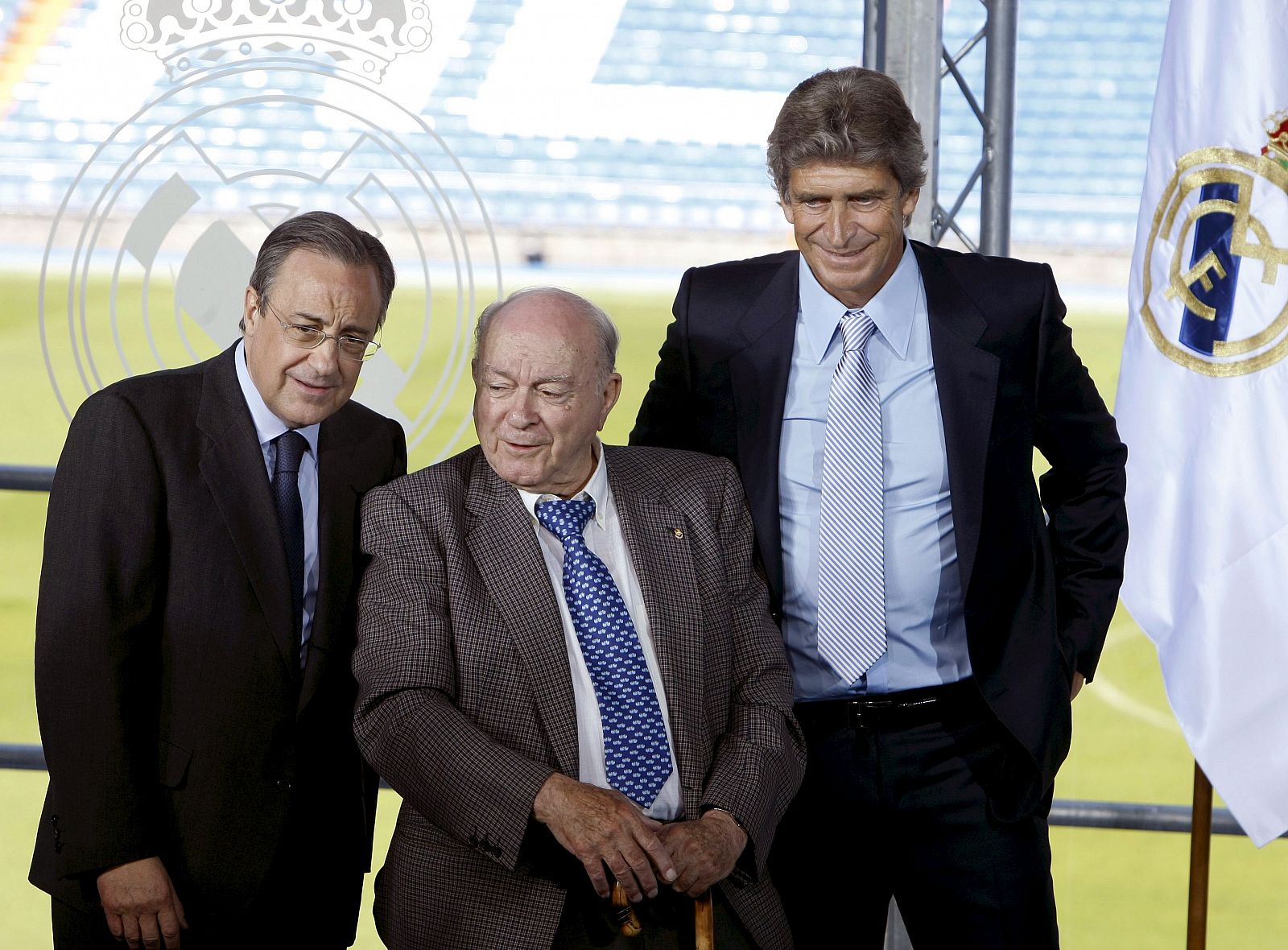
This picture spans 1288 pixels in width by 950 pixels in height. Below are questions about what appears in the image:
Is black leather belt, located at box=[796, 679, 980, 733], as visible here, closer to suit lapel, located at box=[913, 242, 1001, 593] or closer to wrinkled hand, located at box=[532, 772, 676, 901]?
suit lapel, located at box=[913, 242, 1001, 593]

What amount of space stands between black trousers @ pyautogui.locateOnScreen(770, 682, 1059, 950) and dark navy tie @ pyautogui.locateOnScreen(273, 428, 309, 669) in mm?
729

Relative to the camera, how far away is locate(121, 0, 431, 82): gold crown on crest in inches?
121

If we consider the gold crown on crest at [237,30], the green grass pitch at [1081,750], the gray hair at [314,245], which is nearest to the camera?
the gray hair at [314,245]

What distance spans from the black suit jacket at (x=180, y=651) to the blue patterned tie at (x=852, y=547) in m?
0.66

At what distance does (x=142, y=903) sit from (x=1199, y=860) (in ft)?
6.67

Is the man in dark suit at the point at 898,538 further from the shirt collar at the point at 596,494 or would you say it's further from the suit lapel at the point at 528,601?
the suit lapel at the point at 528,601

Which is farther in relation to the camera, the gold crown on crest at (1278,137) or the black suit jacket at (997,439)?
the gold crown on crest at (1278,137)

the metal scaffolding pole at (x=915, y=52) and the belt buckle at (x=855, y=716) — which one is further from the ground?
the metal scaffolding pole at (x=915, y=52)

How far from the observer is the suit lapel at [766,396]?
1.99m

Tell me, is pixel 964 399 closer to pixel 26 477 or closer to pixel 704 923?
pixel 704 923

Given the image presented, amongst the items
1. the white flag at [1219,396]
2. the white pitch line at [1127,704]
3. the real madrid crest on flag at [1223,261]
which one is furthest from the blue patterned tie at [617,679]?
the white pitch line at [1127,704]

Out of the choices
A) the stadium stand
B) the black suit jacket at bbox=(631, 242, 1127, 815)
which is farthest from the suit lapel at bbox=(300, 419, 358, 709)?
the stadium stand

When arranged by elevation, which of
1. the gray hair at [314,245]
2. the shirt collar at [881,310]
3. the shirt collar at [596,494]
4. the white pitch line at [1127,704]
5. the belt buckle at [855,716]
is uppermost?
the gray hair at [314,245]

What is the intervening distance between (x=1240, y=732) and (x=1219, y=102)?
Result: 1249mm
